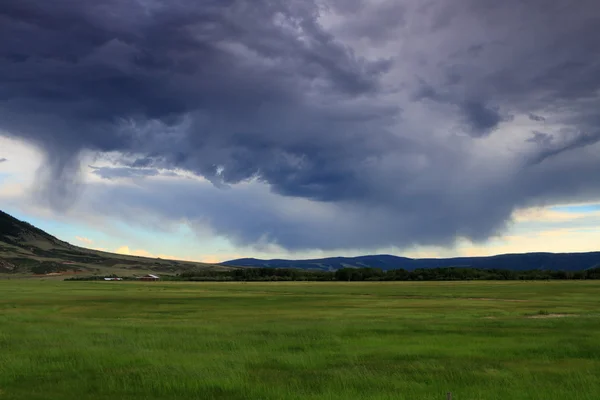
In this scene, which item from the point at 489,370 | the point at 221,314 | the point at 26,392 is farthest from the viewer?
the point at 221,314

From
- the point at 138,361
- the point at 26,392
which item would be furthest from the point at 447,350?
the point at 26,392

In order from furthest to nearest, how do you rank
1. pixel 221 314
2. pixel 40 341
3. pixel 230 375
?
pixel 221 314
pixel 40 341
pixel 230 375

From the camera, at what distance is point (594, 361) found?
88.2 ft

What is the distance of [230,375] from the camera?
2300 centimetres

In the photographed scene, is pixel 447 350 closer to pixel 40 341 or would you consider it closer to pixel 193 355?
pixel 193 355

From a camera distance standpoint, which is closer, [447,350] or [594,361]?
[594,361]

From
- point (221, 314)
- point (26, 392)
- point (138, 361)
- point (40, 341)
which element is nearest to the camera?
point (26, 392)

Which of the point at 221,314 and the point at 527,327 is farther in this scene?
the point at 221,314

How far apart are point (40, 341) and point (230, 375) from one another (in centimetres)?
1602

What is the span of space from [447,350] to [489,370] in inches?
209

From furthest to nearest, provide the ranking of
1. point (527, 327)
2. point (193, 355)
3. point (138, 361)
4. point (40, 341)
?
point (527, 327)
point (40, 341)
point (193, 355)
point (138, 361)

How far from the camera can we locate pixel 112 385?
2144cm

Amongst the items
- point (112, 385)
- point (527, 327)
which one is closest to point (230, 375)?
point (112, 385)

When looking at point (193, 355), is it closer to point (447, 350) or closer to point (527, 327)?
point (447, 350)
